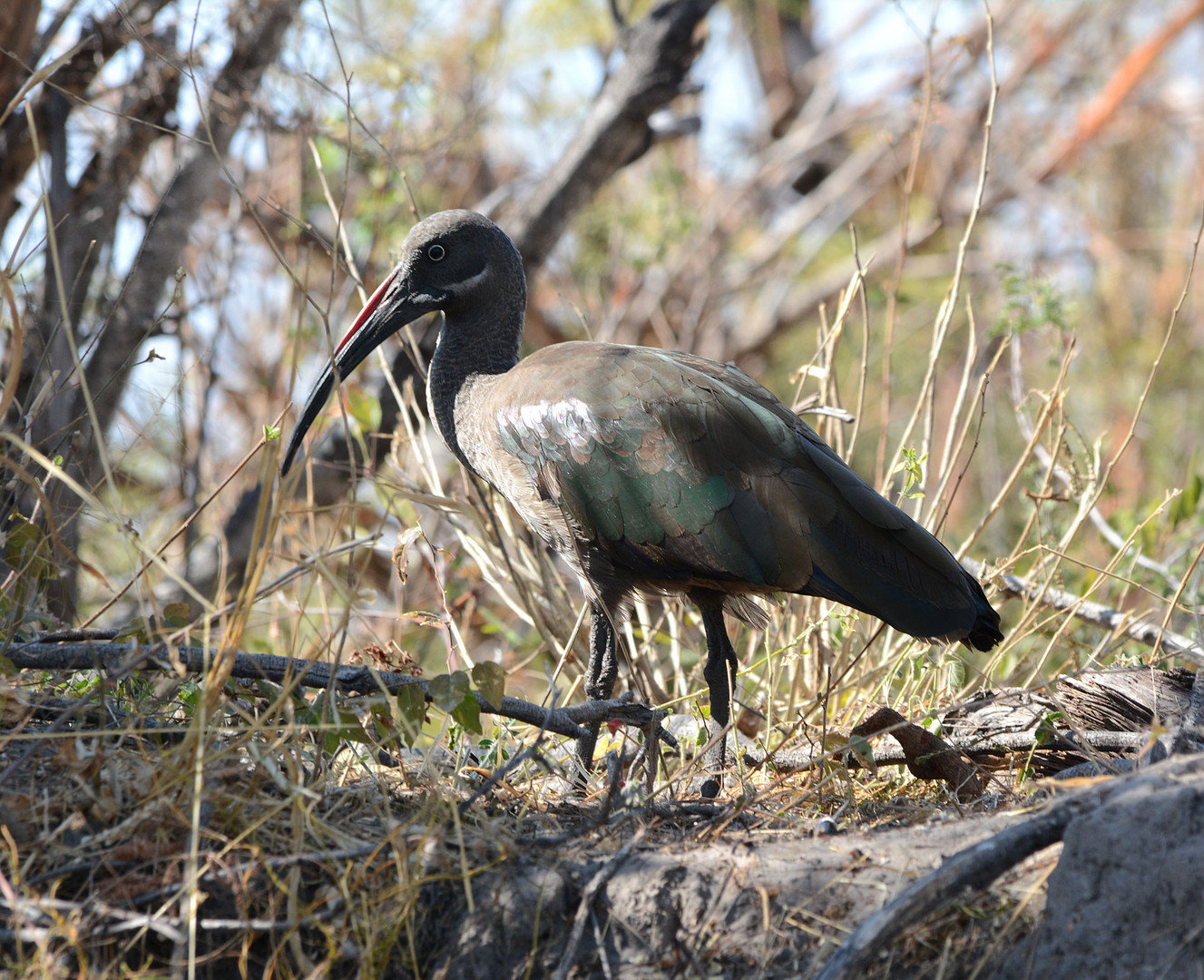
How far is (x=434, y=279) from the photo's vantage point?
350cm

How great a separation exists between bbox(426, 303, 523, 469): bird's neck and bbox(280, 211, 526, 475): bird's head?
0.05 meters

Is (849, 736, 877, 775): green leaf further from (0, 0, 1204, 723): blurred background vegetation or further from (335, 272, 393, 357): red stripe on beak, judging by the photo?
(335, 272, 393, 357): red stripe on beak

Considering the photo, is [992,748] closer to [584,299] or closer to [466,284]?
[466,284]

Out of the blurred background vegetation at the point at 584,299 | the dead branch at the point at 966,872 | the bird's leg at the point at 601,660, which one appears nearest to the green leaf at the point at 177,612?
the blurred background vegetation at the point at 584,299

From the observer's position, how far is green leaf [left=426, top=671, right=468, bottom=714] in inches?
90.4

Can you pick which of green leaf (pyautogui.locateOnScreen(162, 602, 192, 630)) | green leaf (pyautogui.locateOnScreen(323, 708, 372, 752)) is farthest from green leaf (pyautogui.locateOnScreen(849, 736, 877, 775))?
green leaf (pyautogui.locateOnScreen(162, 602, 192, 630))

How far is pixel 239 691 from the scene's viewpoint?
241cm

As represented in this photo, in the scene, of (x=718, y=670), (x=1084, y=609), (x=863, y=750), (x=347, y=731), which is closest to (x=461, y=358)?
(x=718, y=670)

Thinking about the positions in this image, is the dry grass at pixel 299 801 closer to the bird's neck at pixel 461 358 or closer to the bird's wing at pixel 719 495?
the bird's wing at pixel 719 495

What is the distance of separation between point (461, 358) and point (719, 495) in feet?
3.63

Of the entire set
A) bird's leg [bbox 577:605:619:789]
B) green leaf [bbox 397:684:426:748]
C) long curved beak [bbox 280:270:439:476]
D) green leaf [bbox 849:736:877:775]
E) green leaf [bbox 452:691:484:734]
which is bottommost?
green leaf [bbox 849:736:877:775]

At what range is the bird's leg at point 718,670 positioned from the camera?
10.2 ft

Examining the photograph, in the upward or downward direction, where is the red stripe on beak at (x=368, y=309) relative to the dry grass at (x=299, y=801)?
upward

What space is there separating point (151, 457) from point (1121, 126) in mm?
8490
